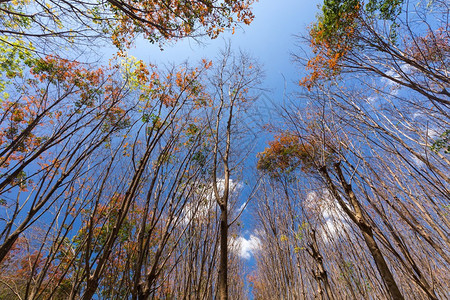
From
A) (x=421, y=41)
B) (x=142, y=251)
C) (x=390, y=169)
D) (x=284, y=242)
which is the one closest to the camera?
(x=142, y=251)

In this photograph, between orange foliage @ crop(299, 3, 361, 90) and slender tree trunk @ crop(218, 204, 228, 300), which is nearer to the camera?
slender tree trunk @ crop(218, 204, 228, 300)

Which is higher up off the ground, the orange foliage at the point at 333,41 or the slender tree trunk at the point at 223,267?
the orange foliage at the point at 333,41

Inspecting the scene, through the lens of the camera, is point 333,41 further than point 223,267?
Yes

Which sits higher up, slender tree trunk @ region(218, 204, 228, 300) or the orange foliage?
the orange foliage

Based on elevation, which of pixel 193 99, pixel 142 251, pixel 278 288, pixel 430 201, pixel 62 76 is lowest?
pixel 142 251

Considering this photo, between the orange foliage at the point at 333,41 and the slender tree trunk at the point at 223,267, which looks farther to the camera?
the orange foliage at the point at 333,41

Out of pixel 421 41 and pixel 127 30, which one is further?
pixel 127 30

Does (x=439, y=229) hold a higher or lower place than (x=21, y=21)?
lower

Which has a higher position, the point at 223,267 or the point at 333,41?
the point at 333,41

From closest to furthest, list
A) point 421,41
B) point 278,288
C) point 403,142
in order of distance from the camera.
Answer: point 421,41
point 403,142
point 278,288

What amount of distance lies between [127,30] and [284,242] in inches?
279

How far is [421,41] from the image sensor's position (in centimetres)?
339

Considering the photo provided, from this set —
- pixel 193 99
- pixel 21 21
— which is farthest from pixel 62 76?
pixel 193 99

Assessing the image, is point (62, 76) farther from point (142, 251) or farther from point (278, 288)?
point (278, 288)
